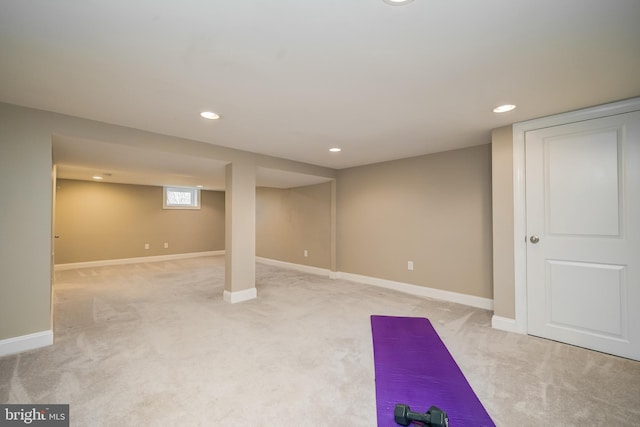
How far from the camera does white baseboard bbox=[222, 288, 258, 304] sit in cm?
382

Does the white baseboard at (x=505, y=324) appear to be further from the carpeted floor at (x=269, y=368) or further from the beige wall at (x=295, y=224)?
the beige wall at (x=295, y=224)

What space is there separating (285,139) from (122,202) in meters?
5.67

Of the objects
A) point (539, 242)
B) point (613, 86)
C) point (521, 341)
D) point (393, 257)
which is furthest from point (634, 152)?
point (393, 257)

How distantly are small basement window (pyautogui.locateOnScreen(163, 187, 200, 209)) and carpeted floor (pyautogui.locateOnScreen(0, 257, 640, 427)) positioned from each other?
169 inches

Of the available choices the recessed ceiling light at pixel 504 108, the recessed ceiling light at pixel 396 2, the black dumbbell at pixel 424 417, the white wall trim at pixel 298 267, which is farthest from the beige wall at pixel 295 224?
the recessed ceiling light at pixel 396 2

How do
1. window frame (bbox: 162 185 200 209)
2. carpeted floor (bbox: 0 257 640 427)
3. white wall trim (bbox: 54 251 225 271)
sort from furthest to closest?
window frame (bbox: 162 185 200 209) < white wall trim (bbox: 54 251 225 271) < carpeted floor (bbox: 0 257 640 427)

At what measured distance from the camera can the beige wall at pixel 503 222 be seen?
290 centimetres

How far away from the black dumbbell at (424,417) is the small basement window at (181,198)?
7835mm

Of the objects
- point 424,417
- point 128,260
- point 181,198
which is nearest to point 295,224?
point 181,198

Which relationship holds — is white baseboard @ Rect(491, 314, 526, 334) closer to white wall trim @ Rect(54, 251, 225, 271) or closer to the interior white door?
the interior white door

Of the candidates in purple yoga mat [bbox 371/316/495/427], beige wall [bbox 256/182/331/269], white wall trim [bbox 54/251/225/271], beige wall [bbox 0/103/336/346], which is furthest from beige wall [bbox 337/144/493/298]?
white wall trim [bbox 54/251/225/271]

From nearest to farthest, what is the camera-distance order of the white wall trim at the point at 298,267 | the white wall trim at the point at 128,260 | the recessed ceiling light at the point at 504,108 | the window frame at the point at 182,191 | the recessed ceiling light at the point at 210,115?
1. the recessed ceiling light at the point at 504,108
2. the recessed ceiling light at the point at 210,115
3. the white wall trim at the point at 298,267
4. the white wall trim at the point at 128,260
5. the window frame at the point at 182,191

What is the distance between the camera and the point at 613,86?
2.08m

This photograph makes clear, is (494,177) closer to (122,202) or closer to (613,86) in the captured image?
(613,86)
